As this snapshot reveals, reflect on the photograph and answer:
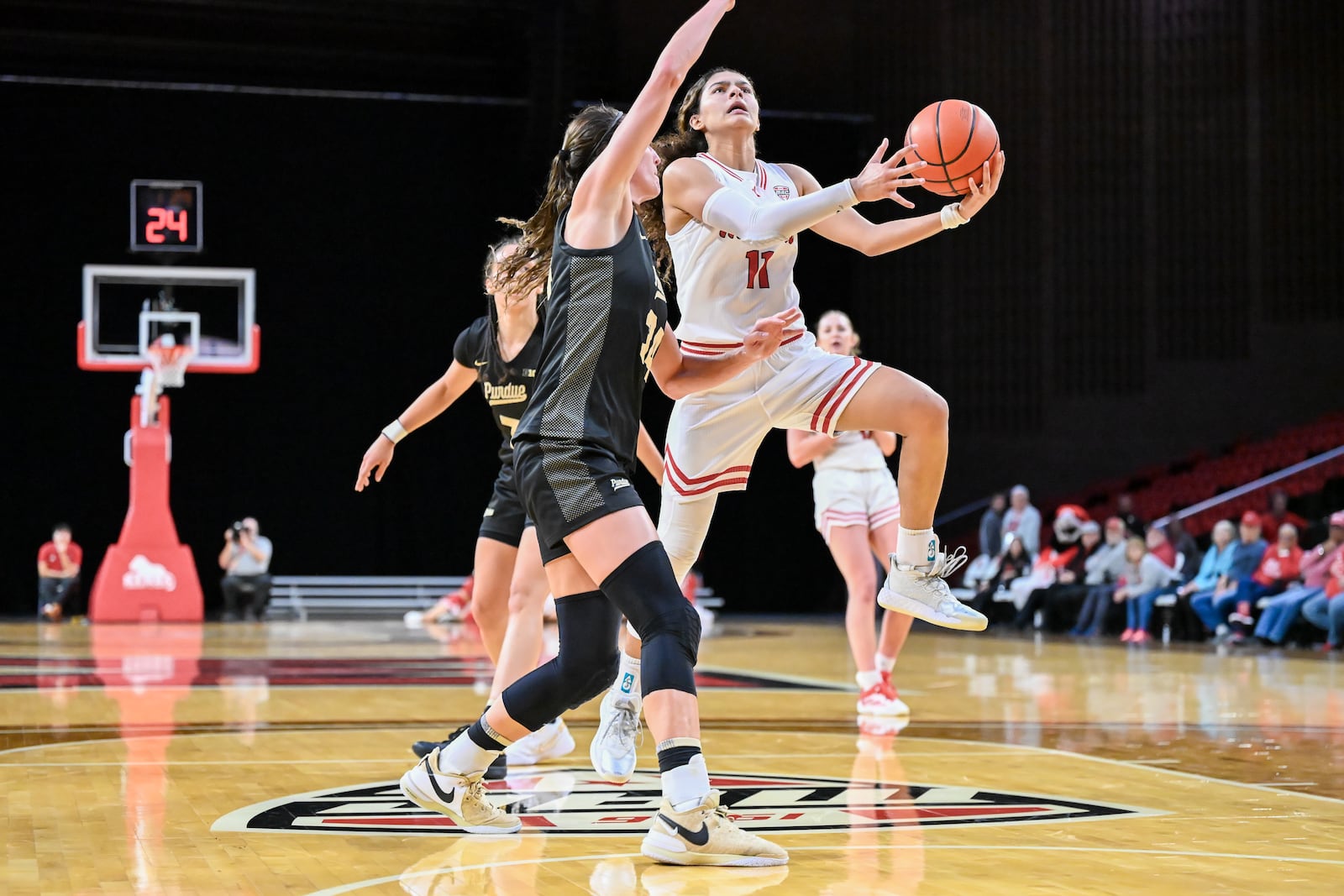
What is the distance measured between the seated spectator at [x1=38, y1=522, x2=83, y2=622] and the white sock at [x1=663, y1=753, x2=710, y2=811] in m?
15.8

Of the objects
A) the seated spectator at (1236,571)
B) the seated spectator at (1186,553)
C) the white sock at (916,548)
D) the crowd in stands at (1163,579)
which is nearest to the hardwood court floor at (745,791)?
the white sock at (916,548)

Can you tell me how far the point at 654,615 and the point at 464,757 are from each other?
2.14 ft

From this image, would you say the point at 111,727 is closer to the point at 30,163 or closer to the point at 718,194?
the point at 718,194

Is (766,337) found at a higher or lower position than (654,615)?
higher

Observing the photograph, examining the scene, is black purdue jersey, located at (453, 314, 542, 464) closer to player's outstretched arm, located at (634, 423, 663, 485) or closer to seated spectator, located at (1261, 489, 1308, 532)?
player's outstretched arm, located at (634, 423, 663, 485)

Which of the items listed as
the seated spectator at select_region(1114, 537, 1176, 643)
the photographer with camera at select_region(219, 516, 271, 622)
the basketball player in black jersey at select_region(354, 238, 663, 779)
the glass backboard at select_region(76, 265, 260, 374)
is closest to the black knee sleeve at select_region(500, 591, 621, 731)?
the basketball player in black jersey at select_region(354, 238, 663, 779)

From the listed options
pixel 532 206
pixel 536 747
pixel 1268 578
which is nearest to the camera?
pixel 536 747

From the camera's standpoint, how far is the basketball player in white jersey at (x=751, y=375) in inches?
175

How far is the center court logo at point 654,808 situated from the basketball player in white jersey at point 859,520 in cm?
213

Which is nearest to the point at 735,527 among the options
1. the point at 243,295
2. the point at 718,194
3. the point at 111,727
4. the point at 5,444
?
the point at 243,295

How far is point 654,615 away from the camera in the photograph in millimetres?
3455

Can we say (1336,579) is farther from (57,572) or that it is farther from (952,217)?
(57,572)

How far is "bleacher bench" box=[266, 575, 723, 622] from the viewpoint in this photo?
20.2 metres

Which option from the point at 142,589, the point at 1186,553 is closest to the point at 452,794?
the point at 1186,553
